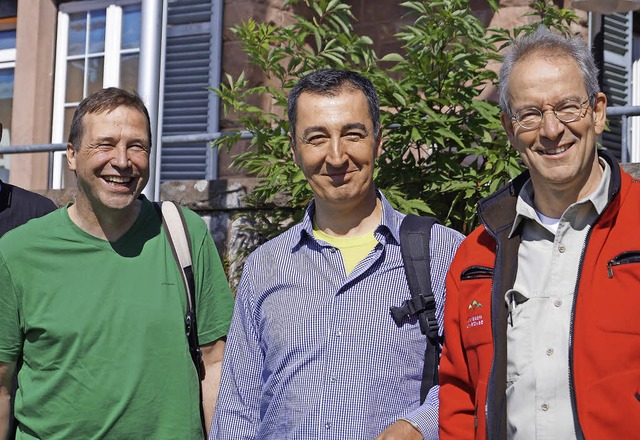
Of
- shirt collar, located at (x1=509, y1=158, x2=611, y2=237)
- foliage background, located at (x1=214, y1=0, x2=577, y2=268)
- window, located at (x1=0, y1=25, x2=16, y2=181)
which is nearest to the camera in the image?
shirt collar, located at (x1=509, y1=158, x2=611, y2=237)

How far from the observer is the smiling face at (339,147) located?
3.36m

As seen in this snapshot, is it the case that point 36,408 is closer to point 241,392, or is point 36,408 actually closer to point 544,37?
point 241,392

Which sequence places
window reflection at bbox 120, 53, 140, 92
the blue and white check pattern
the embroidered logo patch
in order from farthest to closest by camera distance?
window reflection at bbox 120, 53, 140, 92 → the blue and white check pattern → the embroidered logo patch

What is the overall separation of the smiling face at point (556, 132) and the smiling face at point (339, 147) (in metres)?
0.56

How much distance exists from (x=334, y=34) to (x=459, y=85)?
678 millimetres

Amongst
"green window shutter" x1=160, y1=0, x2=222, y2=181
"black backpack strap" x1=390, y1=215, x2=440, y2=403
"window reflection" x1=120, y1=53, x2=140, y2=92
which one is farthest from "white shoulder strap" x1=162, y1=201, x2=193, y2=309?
"window reflection" x1=120, y1=53, x2=140, y2=92

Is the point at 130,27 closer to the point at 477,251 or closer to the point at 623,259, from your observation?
the point at 477,251

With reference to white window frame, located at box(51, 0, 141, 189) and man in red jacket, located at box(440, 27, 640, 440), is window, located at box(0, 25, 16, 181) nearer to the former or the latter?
white window frame, located at box(51, 0, 141, 189)

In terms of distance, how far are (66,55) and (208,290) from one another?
254 inches

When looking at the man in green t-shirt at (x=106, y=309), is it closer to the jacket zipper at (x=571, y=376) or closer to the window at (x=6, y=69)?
the jacket zipper at (x=571, y=376)

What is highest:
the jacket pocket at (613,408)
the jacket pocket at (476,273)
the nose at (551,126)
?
the nose at (551,126)

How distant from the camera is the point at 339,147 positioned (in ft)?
11.0

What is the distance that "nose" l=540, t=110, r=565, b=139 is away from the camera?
2.86m

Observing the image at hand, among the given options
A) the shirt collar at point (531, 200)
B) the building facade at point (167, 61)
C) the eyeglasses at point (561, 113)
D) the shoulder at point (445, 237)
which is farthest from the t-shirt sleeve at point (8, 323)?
the building facade at point (167, 61)
